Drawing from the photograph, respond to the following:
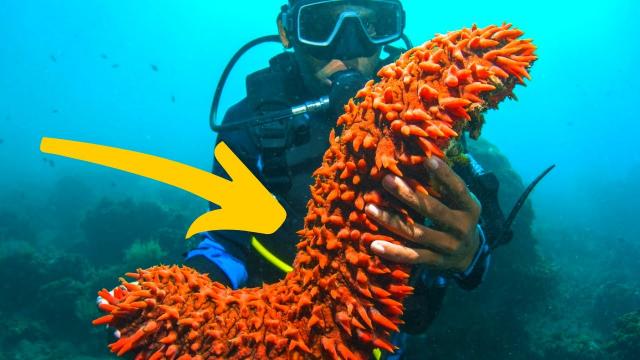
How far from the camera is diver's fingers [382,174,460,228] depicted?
3.94ft

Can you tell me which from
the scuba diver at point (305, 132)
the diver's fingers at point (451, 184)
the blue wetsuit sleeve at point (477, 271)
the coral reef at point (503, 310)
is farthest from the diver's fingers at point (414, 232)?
the coral reef at point (503, 310)

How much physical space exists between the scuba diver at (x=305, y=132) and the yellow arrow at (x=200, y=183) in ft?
2.56

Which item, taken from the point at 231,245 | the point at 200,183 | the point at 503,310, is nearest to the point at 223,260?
the point at 231,245

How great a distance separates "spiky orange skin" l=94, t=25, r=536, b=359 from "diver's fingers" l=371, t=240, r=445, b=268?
0.03m

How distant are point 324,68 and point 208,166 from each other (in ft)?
123

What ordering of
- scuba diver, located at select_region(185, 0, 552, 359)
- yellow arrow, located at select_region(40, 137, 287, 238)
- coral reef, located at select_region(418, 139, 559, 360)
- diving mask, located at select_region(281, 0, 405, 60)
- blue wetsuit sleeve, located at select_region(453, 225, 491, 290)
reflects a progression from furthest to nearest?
coral reef, located at select_region(418, 139, 559, 360) → diving mask, located at select_region(281, 0, 405, 60) → scuba diver, located at select_region(185, 0, 552, 359) → blue wetsuit sleeve, located at select_region(453, 225, 491, 290) → yellow arrow, located at select_region(40, 137, 287, 238)

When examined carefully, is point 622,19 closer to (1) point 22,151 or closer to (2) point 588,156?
(2) point 588,156

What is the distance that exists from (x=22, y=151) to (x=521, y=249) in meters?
64.0

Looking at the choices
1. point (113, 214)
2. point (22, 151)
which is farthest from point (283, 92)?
point (22, 151)

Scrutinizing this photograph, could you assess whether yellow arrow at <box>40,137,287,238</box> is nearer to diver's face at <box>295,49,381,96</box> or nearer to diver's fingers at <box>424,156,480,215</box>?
diver's fingers at <box>424,156,480,215</box>

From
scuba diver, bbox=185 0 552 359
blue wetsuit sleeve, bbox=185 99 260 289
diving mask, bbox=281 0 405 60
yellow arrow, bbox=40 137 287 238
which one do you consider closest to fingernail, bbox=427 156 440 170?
yellow arrow, bbox=40 137 287 238

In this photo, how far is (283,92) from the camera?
9.90 feet

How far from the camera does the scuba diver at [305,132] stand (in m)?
2.55

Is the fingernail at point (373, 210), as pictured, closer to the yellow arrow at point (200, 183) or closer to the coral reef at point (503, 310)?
the yellow arrow at point (200, 183)
